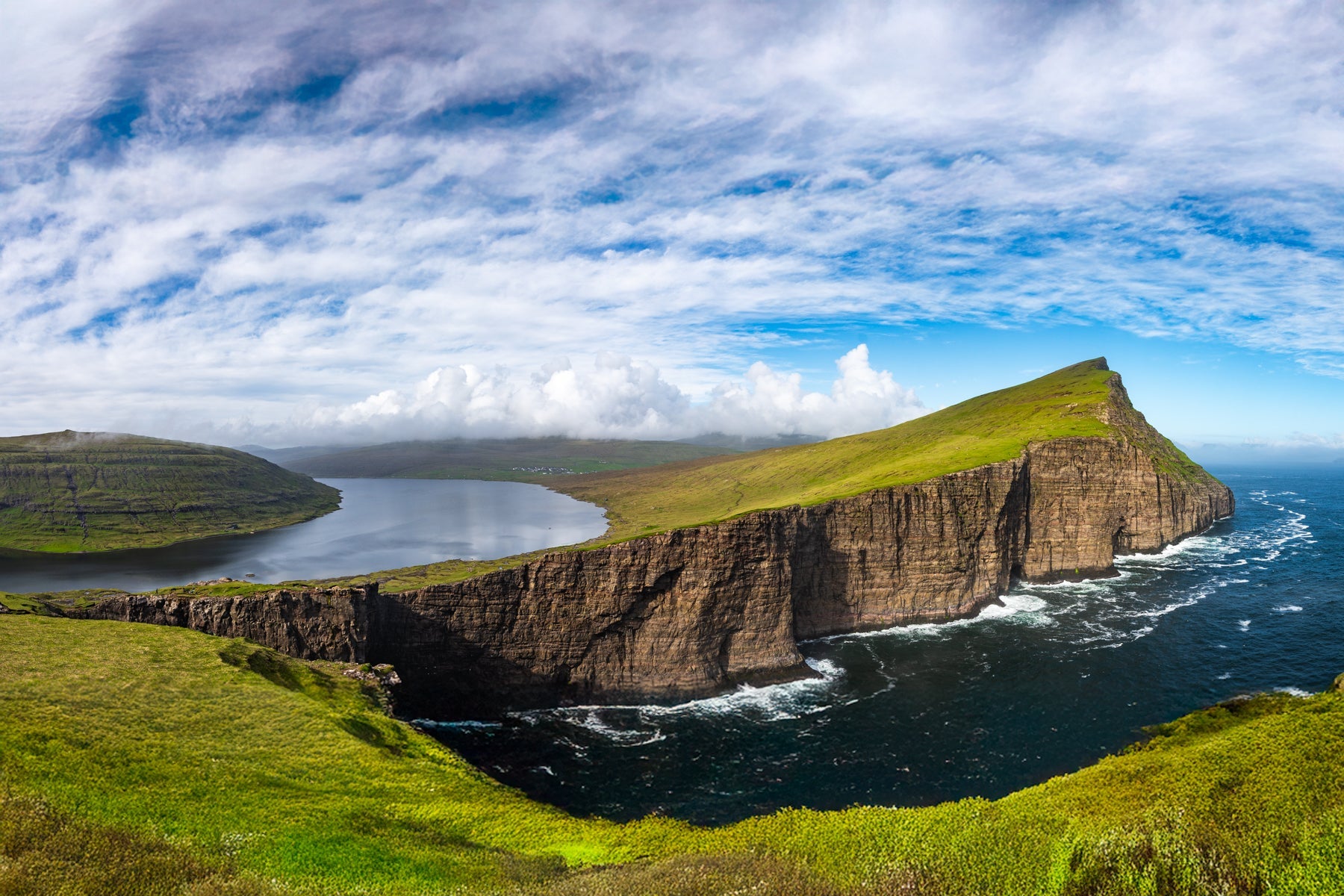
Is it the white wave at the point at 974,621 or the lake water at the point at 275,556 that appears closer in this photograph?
the white wave at the point at 974,621

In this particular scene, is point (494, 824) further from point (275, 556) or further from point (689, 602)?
point (275, 556)

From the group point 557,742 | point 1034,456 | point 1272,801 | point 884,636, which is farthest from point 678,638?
point 1034,456

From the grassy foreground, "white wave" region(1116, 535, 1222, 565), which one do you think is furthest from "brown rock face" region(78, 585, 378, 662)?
"white wave" region(1116, 535, 1222, 565)

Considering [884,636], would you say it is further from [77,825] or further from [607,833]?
[77,825]

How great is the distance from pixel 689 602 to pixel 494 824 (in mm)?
44529

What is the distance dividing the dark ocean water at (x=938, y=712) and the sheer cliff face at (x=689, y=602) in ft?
13.4

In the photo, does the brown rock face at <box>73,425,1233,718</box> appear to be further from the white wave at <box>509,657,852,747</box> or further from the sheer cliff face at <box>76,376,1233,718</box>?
the white wave at <box>509,657,852,747</box>

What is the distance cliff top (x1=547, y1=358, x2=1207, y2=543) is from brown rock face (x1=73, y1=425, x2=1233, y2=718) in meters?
5.98

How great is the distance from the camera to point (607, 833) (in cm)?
2947

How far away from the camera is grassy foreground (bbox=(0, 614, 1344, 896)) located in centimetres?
1972

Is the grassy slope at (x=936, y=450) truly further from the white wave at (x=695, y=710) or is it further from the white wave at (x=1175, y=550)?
the white wave at (x=695, y=710)

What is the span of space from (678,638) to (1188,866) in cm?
5417

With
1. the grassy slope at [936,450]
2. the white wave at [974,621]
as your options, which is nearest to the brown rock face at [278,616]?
the grassy slope at [936,450]

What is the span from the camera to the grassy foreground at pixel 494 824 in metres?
19.7
